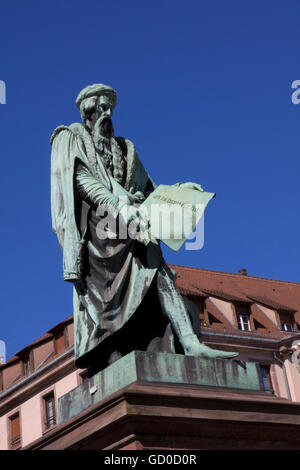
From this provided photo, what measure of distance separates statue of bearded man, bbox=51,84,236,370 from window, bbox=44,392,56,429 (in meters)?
35.5

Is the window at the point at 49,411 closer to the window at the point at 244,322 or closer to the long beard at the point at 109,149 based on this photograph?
the window at the point at 244,322

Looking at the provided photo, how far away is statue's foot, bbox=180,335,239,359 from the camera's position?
6652mm

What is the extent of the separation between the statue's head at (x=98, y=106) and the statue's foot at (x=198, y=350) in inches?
82.6

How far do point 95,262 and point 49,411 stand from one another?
36485 mm

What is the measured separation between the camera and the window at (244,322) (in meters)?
44.3

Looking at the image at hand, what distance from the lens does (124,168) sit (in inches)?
308

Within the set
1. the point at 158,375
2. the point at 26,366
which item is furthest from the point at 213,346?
the point at 158,375

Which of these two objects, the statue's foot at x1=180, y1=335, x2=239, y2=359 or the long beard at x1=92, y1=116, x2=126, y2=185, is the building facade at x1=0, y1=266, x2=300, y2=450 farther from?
the statue's foot at x1=180, y1=335, x2=239, y2=359

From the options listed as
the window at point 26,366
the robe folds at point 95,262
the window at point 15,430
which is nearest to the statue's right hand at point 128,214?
the robe folds at point 95,262

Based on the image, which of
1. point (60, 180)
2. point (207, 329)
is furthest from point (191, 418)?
point (207, 329)

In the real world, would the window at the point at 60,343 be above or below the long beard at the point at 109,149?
above

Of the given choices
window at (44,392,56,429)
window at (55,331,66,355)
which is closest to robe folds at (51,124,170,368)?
window at (44,392,56,429)

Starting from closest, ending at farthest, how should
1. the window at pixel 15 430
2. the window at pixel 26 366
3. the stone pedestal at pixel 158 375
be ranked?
1. the stone pedestal at pixel 158 375
2. the window at pixel 15 430
3. the window at pixel 26 366

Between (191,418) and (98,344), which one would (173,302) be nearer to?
(98,344)
